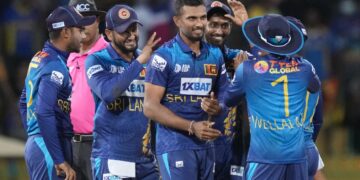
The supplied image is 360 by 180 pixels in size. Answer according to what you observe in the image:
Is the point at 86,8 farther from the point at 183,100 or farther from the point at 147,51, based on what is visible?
the point at 183,100

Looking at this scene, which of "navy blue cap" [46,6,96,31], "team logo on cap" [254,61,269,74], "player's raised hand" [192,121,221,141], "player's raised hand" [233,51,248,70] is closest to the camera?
"team logo on cap" [254,61,269,74]

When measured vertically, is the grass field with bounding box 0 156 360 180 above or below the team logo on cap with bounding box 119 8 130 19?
below

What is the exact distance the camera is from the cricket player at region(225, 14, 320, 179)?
32.0ft

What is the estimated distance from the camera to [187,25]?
33.6ft

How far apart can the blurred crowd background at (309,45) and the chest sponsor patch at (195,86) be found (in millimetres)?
9637

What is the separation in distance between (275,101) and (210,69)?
0.82 metres

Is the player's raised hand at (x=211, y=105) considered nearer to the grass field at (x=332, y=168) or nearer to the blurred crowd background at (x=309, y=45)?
the grass field at (x=332, y=168)

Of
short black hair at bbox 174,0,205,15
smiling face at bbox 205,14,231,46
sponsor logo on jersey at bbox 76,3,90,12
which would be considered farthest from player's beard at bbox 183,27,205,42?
sponsor logo on jersey at bbox 76,3,90,12

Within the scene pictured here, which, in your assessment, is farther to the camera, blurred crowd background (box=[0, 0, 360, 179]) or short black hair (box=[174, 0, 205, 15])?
blurred crowd background (box=[0, 0, 360, 179])

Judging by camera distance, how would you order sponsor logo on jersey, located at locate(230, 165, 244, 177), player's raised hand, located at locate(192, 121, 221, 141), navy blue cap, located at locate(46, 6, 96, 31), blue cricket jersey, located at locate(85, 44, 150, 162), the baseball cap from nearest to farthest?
player's raised hand, located at locate(192, 121, 221, 141)
blue cricket jersey, located at locate(85, 44, 150, 162)
navy blue cap, located at locate(46, 6, 96, 31)
sponsor logo on jersey, located at locate(230, 165, 244, 177)
the baseball cap

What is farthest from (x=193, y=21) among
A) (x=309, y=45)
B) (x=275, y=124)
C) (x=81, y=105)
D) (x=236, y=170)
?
(x=309, y=45)

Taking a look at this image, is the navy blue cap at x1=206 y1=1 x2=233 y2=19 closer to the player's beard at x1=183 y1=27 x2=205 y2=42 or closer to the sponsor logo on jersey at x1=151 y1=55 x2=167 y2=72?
the player's beard at x1=183 y1=27 x2=205 y2=42

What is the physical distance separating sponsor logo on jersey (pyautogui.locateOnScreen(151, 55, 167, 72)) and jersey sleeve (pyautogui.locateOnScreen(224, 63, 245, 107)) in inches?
24.7

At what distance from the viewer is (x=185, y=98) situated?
1019 cm
